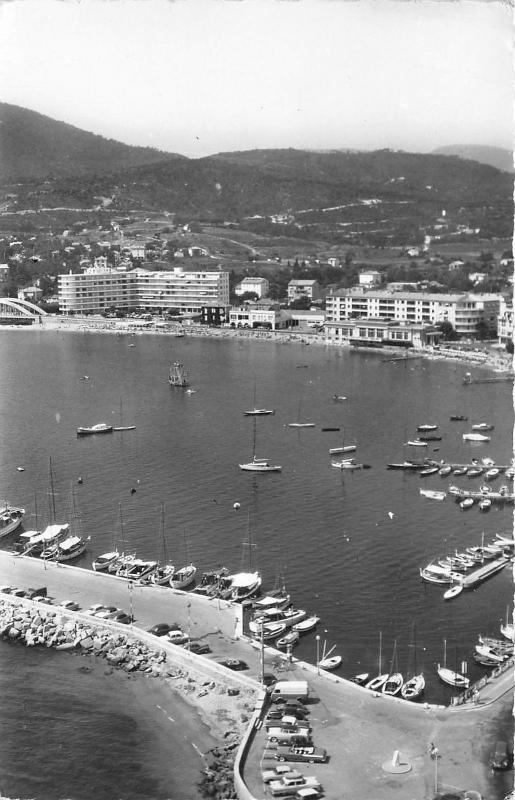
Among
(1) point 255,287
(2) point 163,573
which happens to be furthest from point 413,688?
(1) point 255,287

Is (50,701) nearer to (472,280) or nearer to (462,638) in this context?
(462,638)

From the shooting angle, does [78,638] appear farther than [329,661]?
Yes

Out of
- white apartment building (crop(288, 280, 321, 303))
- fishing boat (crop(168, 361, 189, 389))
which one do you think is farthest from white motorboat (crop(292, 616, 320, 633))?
white apartment building (crop(288, 280, 321, 303))

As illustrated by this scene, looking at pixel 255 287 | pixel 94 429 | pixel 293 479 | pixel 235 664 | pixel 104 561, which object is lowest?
pixel 235 664

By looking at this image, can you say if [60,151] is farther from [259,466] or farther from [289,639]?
[289,639]

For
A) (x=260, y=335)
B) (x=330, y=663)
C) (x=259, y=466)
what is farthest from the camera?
(x=260, y=335)

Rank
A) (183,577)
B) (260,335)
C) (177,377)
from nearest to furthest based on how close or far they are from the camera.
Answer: (183,577) → (177,377) → (260,335)

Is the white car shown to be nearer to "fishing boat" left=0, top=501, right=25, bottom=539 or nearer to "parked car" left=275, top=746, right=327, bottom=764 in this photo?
"parked car" left=275, top=746, right=327, bottom=764

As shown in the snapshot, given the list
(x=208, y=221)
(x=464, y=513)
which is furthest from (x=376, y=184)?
(x=464, y=513)
